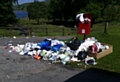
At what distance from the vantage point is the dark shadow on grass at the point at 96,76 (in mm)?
7677

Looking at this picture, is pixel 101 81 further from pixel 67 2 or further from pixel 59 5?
pixel 59 5

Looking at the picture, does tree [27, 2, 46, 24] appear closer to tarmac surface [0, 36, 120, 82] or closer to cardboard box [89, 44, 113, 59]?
cardboard box [89, 44, 113, 59]

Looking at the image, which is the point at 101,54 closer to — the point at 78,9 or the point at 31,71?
the point at 31,71

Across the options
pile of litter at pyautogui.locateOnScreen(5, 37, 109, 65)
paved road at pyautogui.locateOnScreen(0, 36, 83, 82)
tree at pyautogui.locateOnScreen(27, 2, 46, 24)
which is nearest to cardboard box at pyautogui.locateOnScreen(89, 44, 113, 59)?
pile of litter at pyautogui.locateOnScreen(5, 37, 109, 65)

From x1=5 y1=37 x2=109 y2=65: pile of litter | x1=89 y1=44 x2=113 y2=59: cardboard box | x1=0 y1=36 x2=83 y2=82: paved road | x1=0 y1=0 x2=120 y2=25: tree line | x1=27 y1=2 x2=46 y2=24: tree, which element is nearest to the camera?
x1=0 y1=36 x2=83 y2=82: paved road

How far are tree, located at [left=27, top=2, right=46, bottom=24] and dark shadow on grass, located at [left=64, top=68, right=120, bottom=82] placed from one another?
8321cm

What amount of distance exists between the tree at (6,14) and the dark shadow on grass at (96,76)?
3370 cm

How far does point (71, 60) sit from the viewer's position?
34.5 ft

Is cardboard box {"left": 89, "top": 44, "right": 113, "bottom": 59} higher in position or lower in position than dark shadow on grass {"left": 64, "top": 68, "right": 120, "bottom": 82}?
higher

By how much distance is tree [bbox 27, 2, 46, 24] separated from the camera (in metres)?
91.3

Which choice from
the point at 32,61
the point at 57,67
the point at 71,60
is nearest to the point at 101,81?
the point at 57,67

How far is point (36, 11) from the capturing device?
3679 inches

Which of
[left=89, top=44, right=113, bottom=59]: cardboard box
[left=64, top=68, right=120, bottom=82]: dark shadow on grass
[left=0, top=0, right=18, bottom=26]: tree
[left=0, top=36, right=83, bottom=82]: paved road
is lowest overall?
[left=64, top=68, right=120, bottom=82]: dark shadow on grass

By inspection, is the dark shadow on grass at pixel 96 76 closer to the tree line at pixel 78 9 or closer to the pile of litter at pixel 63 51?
the pile of litter at pixel 63 51
